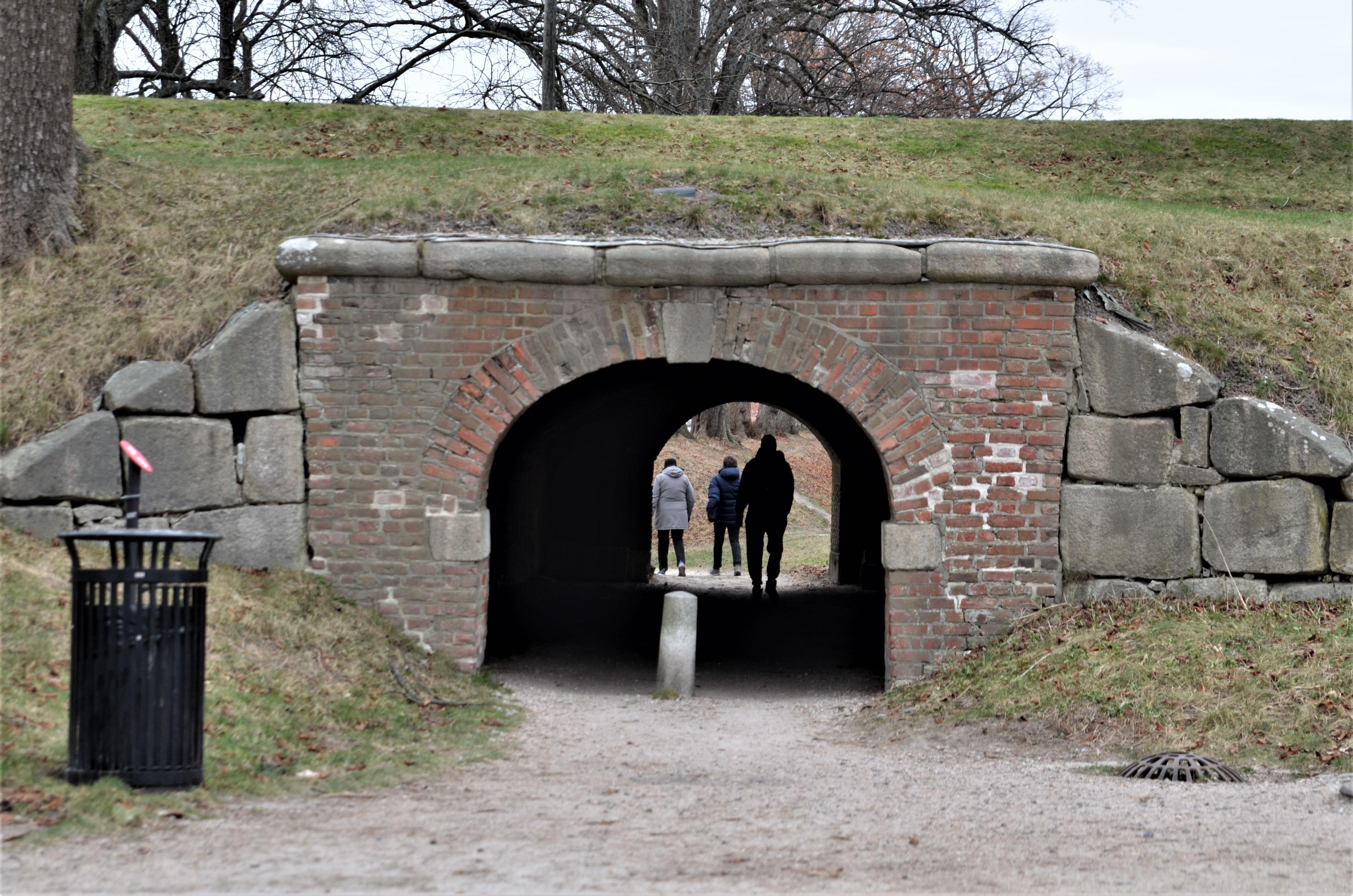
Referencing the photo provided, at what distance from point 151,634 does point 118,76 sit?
1819 cm

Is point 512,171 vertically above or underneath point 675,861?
above

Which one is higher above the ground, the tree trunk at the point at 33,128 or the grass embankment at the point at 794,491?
the tree trunk at the point at 33,128

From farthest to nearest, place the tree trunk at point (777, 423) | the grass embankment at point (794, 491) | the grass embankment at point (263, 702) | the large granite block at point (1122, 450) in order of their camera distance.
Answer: the tree trunk at point (777, 423) < the grass embankment at point (794, 491) < the large granite block at point (1122, 450) < the grass embankment at point (263, 702)

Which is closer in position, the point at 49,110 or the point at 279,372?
the point at 279,372

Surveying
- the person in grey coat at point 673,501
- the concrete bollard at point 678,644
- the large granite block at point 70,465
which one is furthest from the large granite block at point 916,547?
the person in grey coat at point 673,501

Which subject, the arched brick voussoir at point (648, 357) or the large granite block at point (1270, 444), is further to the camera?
the arched brick voussoir at point (648, 357)

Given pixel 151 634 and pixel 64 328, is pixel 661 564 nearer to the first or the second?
pixel 64 328

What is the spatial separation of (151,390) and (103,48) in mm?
11990

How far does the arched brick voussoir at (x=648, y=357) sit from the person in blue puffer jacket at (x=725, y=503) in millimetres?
7549

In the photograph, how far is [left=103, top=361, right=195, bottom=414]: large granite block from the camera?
8008 mm

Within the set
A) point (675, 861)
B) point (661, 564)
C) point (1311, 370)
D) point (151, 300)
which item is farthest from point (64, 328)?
point (661, 564)

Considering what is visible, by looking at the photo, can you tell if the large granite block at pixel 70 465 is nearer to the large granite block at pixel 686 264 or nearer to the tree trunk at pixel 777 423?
the large granite block at pixel 686 264

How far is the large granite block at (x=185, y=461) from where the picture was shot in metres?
8.02

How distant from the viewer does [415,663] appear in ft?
26.2
